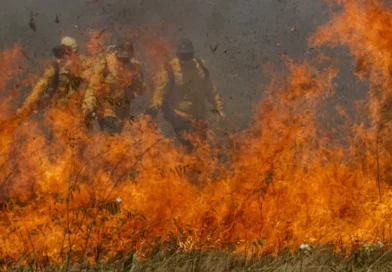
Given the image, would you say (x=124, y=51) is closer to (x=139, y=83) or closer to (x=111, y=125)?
(x=139, y=83)

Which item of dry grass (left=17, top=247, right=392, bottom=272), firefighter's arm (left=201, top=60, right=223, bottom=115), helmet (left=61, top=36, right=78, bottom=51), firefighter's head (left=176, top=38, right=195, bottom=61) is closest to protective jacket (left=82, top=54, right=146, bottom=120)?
helmet (left=61, top=36, right=78, bottom=51)

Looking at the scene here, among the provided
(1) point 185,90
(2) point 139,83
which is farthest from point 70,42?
(1) point 185,90

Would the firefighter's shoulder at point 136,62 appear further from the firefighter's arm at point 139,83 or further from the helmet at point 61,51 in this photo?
the helmet at point 61,51

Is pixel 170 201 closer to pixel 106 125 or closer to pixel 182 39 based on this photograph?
pixel 106 125

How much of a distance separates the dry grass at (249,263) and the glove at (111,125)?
533 centimetres

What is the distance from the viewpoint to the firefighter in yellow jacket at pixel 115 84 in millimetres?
9797

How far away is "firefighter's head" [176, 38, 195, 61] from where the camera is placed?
35.3 ft

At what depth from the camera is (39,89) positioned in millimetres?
9680

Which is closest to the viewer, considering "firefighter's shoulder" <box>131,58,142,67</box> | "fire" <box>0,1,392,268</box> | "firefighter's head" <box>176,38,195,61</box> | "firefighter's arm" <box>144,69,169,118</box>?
"fire" <box>0,1,392,268</box>

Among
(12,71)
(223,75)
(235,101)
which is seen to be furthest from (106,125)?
(235,101)

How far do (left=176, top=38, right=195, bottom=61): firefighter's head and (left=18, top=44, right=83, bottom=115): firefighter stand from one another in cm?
205

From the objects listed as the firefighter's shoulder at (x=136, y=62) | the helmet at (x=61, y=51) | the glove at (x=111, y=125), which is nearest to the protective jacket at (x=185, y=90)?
the firefighter's shoulder at (x=136, y=62)

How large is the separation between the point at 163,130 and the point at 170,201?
4.94 metres

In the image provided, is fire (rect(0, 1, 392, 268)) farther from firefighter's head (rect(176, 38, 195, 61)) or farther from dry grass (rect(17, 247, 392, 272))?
firefighter's head (rect(176, 38, 195, 61))
